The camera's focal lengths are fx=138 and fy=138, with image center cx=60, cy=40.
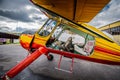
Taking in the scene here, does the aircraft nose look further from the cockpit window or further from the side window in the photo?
the cockpit window

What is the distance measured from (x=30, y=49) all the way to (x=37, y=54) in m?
1.25

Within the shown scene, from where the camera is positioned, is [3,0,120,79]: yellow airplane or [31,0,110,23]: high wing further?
[3,0,120,79]: yellow airplane

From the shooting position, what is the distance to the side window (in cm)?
549

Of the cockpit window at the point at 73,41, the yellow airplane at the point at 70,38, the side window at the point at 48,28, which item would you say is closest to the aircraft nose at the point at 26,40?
the yellow airplane at the point at 70,38

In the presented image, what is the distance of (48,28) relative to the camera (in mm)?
5559

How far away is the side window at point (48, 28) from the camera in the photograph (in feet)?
18.0

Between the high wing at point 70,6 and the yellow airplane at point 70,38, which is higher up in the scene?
the high wing at point 70,6

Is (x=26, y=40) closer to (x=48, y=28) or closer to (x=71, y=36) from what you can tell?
(x=48, y=28)

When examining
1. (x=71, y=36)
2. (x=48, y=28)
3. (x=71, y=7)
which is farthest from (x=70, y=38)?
(x=71, y=7)

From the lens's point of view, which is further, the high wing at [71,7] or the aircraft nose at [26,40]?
the aircraft nose at [26,40]

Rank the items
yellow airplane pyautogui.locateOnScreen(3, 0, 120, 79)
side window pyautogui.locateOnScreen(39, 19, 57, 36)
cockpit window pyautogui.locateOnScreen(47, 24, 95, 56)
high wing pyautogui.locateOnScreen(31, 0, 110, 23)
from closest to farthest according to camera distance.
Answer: high wing pyautogui.locateOnScreen(31, 0, 110, 23) → yellow airplane pyautogui.locateOnScreen(3, 0, 120, 79) → cockpit window pyautogui.locateOnScreen(47, 24, 95, 56) → side window pyautogui.locateOnScreen(39, 19, 57, 36)

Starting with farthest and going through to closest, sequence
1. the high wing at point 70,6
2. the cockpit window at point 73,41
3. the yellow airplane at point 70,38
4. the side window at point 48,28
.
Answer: the side window at point 48,28 → the cockpit window at point 73,41 → the yellow airplane at point 70,38 → the high wing at point 70,6

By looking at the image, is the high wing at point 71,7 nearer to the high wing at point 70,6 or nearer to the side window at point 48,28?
the high wing at point 70,6

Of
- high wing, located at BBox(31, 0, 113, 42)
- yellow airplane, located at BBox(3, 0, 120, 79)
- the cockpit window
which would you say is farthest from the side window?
high wing, located at BBox(31, 0, 113, 42)
